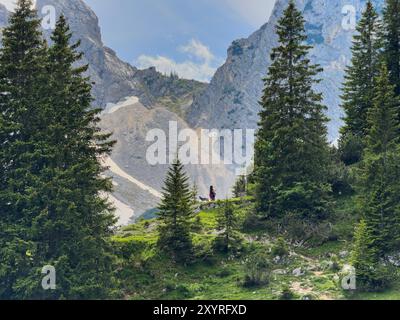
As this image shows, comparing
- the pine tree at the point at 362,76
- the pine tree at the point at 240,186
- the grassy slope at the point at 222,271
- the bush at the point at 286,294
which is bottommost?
the bush at the point at 286,294

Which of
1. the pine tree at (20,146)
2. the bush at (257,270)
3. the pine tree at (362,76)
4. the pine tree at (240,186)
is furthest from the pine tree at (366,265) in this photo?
the pine tree at (240,186)

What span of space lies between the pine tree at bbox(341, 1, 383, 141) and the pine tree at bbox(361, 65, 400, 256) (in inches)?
464

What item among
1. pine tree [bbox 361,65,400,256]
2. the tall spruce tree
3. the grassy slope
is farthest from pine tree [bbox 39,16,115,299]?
pine tree [bbox 361,65,400,256]

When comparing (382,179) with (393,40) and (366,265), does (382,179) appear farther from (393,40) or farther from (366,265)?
(393,40)

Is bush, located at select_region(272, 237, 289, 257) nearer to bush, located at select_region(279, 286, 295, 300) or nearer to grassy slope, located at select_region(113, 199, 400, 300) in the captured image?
grassy slope, located at select_region(113, 199, 400, 300)

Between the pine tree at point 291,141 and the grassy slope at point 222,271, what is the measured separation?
2.51 metres

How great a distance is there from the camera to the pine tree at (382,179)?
28297mm

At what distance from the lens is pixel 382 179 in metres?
29.3

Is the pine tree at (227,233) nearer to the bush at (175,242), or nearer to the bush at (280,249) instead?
the bush at (175,242)

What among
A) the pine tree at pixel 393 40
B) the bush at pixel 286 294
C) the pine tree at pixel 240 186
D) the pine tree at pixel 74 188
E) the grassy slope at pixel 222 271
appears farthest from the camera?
the pine tree at pixel 240 186

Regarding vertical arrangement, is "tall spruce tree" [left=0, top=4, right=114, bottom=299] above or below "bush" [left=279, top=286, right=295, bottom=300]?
above

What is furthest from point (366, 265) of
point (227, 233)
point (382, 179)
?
point (227, 233)

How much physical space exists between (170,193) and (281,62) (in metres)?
13.0

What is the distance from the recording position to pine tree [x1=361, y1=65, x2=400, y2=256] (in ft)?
92.8
